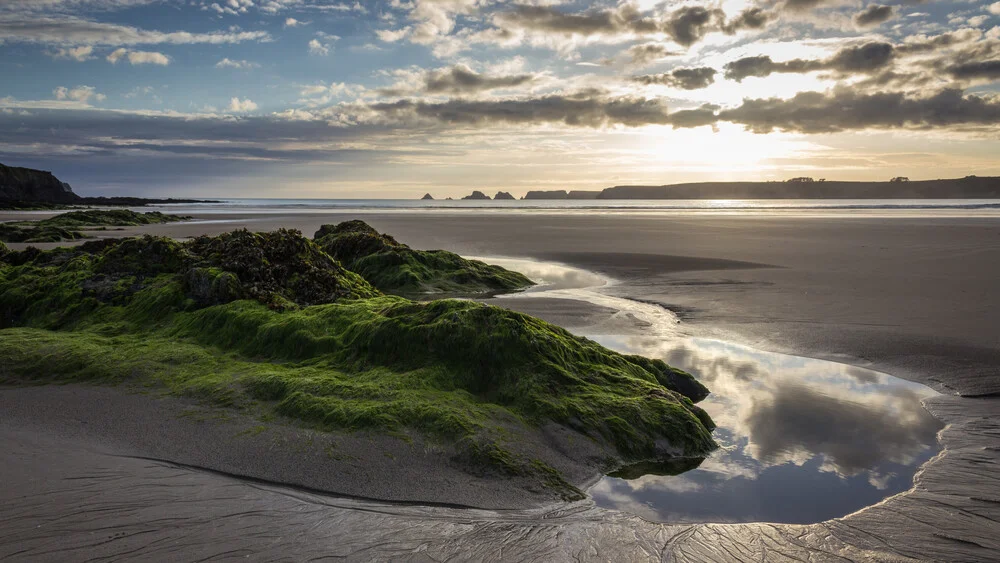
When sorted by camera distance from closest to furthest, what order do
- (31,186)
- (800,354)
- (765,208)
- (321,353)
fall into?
(321,353)
(800,354)
(765,208)
(31,186)

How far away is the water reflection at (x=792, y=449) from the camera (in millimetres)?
4570

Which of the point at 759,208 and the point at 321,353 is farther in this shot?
the point at 759,208

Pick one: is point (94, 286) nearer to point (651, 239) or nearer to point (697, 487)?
point (697, 487)

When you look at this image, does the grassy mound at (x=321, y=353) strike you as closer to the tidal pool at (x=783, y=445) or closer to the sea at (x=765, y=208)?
the tidal pool at (x=783, y=445)

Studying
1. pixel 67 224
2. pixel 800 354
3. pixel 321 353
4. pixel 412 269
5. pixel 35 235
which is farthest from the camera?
pixel 67 224

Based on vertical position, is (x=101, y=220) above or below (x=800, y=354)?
above

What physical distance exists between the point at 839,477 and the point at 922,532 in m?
0.91

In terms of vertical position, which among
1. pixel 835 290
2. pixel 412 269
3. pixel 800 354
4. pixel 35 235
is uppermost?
pixel 35 235

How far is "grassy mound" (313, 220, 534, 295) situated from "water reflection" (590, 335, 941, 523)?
889 centimetres

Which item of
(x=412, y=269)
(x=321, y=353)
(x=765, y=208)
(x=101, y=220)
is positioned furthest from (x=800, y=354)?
(x=765, y=208)

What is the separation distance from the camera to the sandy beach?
4.05 m

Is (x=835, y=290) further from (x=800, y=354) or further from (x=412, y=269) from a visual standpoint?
(x=412, y=269)

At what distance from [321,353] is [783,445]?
5.32 metres

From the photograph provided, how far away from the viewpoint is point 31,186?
110 m
